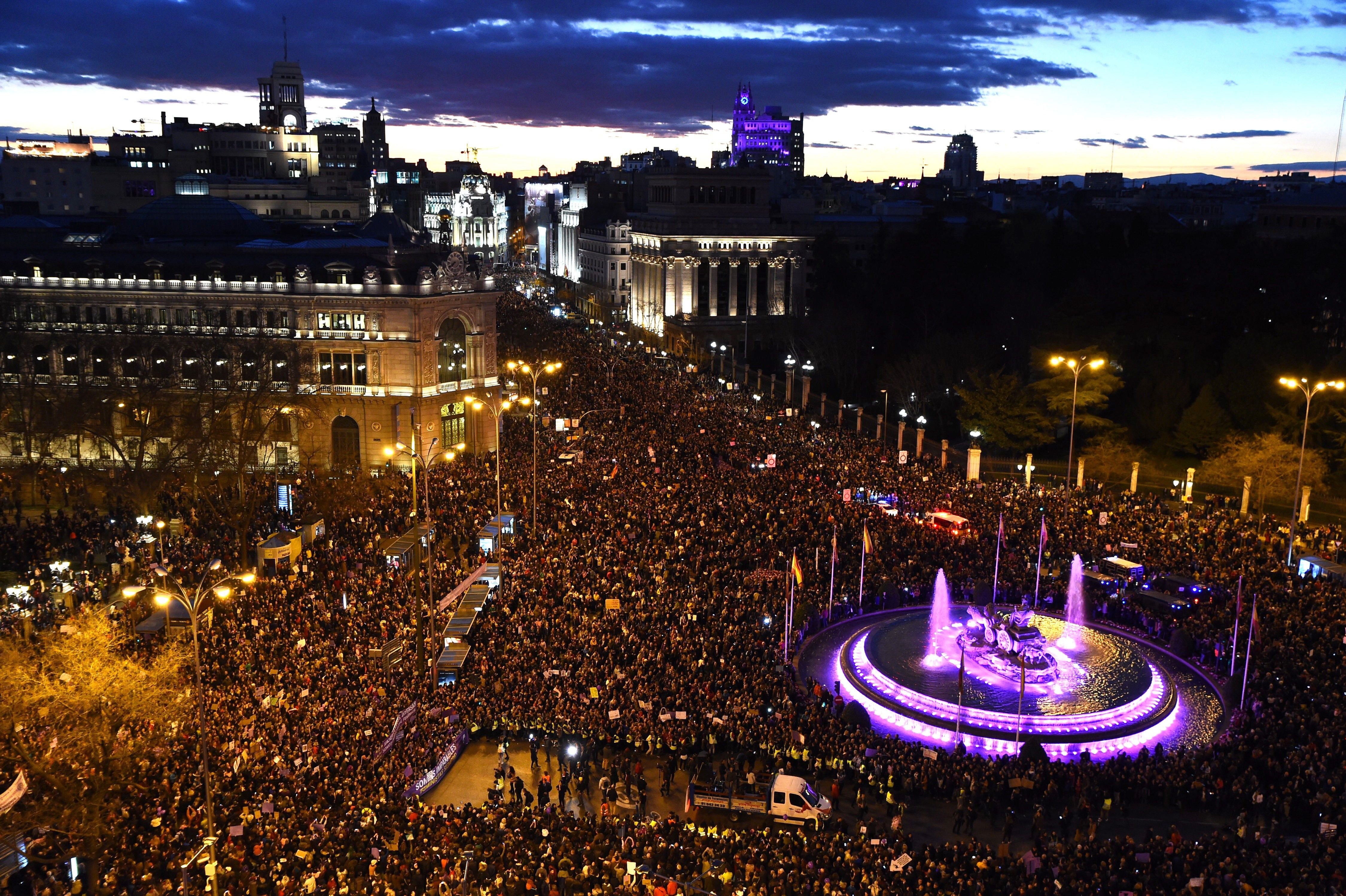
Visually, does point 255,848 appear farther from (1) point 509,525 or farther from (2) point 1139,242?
(2) point 1139,242

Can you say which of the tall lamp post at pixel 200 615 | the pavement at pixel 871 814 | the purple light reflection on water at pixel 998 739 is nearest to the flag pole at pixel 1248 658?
the purple light reflection on water at pixel 998 739

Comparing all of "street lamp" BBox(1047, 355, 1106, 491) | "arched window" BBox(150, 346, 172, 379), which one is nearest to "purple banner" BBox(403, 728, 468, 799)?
"street lamp" BBox(1047, 355, 1106, 491)

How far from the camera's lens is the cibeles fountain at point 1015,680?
25.2 m

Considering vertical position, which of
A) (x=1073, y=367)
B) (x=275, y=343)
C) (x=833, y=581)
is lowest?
(x=833, y=581)

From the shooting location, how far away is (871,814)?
22.0 meters

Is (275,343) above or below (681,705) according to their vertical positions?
above

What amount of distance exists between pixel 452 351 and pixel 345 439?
273 inches

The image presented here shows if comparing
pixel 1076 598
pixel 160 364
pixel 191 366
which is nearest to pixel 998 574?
pixel 1076 598

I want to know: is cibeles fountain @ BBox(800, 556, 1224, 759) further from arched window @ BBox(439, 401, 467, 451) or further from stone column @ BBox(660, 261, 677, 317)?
stone column @ BBox(660, 261, 677, 317)

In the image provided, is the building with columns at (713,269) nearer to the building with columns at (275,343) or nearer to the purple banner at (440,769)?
the building with columns at (275,343)

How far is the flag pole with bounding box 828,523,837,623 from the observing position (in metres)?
30.4

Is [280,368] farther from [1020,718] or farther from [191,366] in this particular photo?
[1020,718]

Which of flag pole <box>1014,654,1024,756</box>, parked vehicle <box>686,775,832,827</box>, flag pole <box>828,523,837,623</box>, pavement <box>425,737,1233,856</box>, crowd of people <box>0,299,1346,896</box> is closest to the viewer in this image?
crowd of people <box>0,299,1346,896</box>

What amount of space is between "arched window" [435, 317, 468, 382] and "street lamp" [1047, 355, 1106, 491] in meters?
28.5
